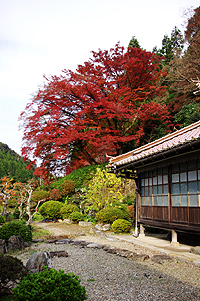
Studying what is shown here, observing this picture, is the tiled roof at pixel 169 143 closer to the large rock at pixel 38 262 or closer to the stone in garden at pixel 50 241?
the stone in garden at pixel 50 241

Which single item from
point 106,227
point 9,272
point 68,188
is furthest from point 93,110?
point 9,272

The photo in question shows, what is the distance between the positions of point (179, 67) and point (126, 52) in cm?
413

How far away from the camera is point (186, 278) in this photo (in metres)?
4.14

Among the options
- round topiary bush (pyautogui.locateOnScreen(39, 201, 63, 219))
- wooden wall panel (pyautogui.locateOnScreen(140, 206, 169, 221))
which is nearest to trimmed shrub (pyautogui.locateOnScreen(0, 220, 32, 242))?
wooden wall panel (pyautogui.locateOnScreen(140, 206, 169, 221))

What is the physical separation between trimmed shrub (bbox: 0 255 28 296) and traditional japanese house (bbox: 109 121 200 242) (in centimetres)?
435

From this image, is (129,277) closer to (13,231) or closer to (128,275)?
(128,275)

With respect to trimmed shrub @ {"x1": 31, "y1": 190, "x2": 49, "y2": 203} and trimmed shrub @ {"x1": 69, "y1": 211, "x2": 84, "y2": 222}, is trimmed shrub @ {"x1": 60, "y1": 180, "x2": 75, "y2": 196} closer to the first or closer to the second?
trimmed shrub @ {"x1": 31, "y1": 190, "x2": 49, "y2": 203}

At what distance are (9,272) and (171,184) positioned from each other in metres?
5.30

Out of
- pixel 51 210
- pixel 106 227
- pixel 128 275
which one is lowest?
pixel 106 227

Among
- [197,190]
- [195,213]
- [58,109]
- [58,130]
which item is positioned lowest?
[195,213]

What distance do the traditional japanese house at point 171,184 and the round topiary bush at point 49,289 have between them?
161 inches

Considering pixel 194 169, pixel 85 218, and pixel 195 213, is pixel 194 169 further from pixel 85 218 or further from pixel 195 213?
pixel 85 218

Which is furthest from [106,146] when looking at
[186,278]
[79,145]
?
[186,278]

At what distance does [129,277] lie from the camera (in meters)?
4.10
